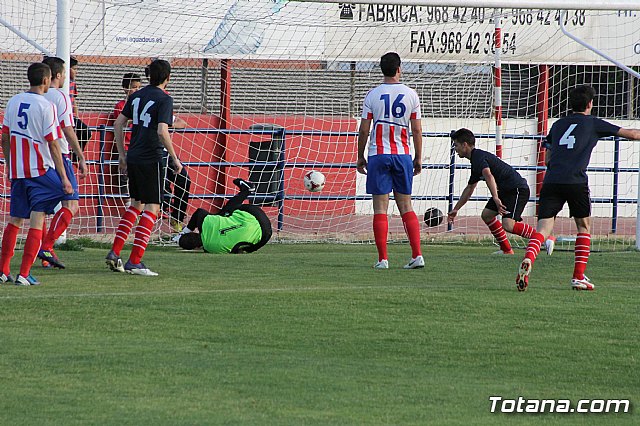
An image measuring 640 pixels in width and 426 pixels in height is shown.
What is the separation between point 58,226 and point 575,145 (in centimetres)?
470

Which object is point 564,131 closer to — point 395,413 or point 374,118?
point 374,118

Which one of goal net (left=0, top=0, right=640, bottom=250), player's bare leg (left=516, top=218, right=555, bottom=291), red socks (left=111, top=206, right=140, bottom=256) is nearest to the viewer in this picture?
player's bare leg (left=516, top=218, right=555, bottom=291)

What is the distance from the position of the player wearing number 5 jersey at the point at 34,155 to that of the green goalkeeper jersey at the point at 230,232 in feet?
10.9

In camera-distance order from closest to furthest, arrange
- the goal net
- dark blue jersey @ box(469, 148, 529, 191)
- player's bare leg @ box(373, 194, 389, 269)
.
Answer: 1. player's bare leg @ box(373, 194, 389, 269)
2. dark blue jersey @ box(469, 148, 529, 191)
3. the goal net

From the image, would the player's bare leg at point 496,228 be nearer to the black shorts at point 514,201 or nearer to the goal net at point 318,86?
the black shorts at point 514,201

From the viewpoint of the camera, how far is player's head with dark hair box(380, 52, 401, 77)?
35.5ft

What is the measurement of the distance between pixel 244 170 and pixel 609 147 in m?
6.45

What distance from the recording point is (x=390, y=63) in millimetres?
10844

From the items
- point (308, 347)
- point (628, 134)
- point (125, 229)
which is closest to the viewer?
point (308, 347)

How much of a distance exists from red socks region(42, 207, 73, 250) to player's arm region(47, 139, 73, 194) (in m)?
1.03

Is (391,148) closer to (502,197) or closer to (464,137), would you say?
(464,137)

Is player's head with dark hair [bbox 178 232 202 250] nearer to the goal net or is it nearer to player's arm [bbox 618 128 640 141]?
the goal net

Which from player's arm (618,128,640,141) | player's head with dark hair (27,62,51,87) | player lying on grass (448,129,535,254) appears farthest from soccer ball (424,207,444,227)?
player's head with dark hair (27,62,51,87)

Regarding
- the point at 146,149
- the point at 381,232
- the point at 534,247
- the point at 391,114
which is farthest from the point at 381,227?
the point at 146,149
